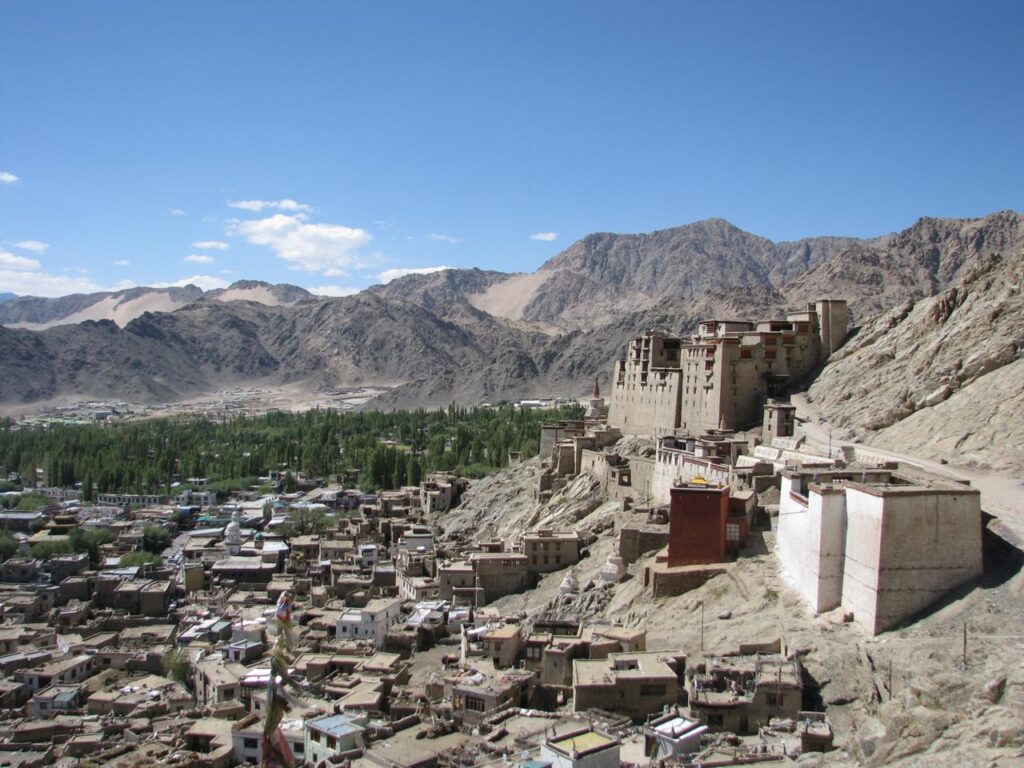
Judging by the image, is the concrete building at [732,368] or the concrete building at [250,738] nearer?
the concrete building at [250,738]

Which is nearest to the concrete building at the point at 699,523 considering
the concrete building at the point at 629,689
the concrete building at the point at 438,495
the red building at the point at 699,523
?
the red building at the point at 699,523

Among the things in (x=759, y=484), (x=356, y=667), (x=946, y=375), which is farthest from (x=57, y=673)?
(x=946, y=375)

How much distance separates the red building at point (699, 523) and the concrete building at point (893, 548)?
4496mm

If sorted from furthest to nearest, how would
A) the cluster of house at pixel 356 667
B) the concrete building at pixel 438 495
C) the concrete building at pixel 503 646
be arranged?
the concrete building at pixel 438 495, the concrete building at pixel 503 646, the cluster of house at pixel 356 667

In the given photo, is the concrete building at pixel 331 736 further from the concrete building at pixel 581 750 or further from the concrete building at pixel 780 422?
the concrete building at pixel 780 422

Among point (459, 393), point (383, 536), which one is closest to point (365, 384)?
point (459, 393)

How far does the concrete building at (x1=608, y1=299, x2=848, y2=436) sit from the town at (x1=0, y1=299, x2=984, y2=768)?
0.10m

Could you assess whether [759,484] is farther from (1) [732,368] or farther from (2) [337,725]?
(2) [337,725]

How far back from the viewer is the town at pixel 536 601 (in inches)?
778

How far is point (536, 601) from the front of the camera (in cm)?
3034

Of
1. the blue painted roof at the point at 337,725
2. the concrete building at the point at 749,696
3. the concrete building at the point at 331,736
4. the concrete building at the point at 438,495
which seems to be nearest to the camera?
the concrete building at the point at 749,696

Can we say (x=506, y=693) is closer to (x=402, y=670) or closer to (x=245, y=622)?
(x=402, y=670)

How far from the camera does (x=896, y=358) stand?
116 ft

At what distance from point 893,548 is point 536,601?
42.7ft
